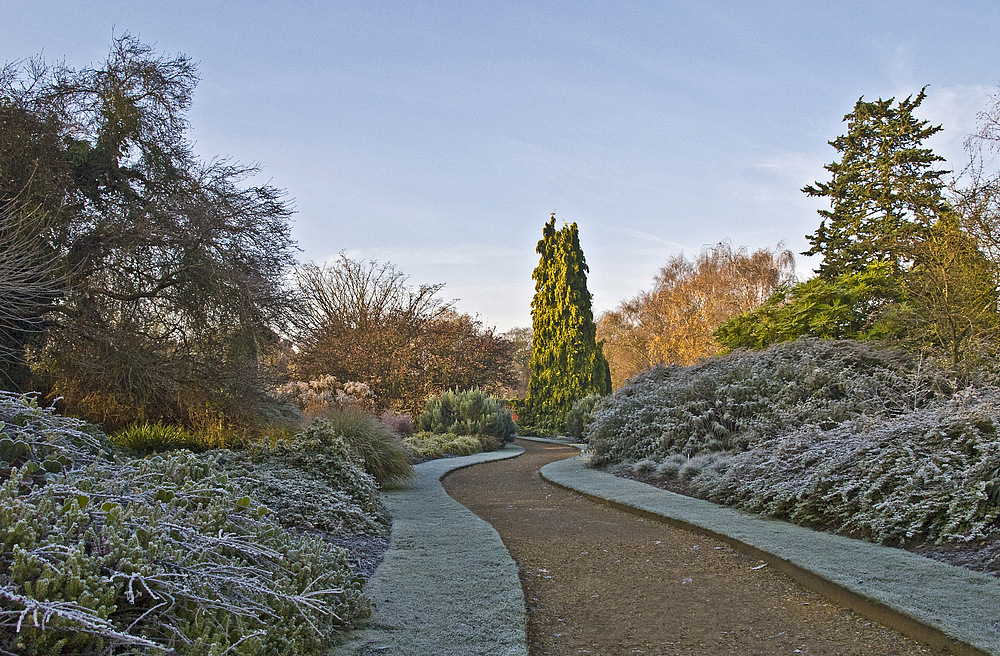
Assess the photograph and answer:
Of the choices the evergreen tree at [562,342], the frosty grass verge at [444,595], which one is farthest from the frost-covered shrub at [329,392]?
the frosty grass verge at [444,595]

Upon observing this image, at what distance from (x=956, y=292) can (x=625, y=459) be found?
537 centimetres

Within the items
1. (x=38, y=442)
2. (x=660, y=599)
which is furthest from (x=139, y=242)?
(x=660, y=599)

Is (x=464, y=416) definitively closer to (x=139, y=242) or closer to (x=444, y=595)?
(x=139, y=242)

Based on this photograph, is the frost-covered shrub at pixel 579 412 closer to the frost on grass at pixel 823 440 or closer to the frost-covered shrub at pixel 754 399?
the frost on grass at pixel 823 440

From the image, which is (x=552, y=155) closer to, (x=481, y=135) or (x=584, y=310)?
(x=481, y=135)

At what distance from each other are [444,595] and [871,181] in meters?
13.6

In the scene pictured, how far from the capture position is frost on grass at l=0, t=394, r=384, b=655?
6.73 feet

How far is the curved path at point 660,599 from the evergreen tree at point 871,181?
378 inches

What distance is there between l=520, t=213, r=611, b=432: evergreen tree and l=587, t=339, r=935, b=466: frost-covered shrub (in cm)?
1097

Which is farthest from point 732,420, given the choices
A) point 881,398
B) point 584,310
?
point 584,310

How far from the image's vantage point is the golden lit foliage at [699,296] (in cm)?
2742

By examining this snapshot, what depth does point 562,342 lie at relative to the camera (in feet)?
74.9

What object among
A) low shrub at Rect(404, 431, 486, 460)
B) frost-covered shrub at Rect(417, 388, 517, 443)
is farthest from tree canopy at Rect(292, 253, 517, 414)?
low shrub at Rect(404, 431, 486, 460)

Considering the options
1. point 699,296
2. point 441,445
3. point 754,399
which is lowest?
point 441,445
